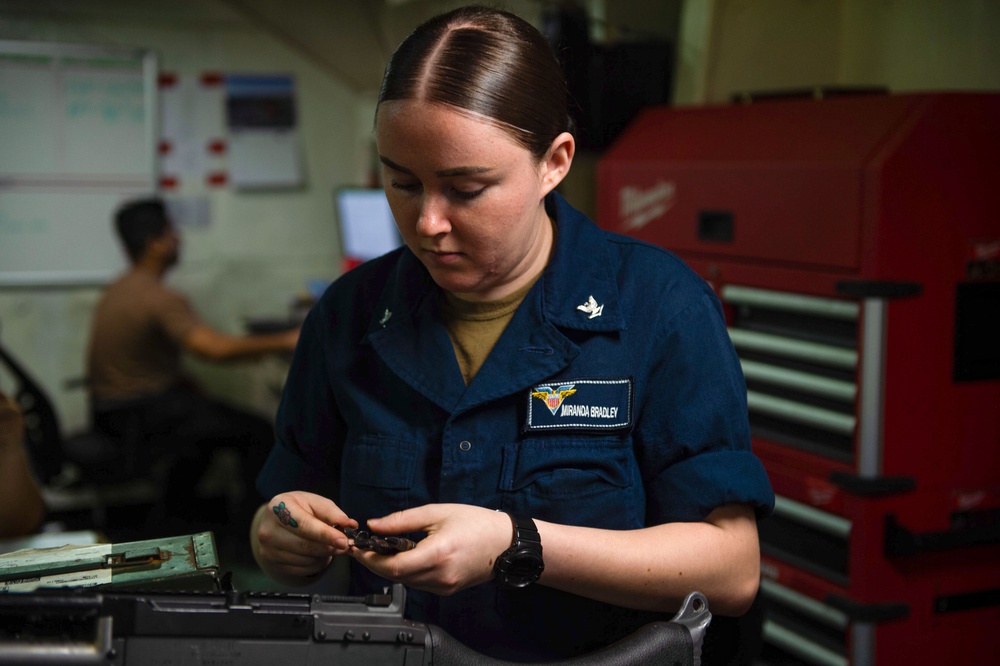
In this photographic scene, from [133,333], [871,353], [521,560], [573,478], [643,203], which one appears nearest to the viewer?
[521,560]

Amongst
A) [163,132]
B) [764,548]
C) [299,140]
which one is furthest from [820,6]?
[163,132]

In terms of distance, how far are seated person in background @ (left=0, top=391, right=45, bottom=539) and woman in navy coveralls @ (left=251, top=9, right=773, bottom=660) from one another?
0.64 m

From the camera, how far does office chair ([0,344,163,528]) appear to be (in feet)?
8.55

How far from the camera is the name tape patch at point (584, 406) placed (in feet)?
3.44

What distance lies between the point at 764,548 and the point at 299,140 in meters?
2.91

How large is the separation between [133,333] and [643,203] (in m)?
2.05

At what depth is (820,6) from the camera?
258 cm

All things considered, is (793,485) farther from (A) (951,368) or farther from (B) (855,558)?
(A) (951,368)

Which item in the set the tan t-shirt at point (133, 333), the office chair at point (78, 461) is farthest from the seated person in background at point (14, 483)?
the tan t-shirt at point (133, 333)

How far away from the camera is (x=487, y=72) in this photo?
3.21ft

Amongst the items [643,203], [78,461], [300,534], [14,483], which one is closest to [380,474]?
[300,534]

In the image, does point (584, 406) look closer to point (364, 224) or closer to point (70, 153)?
point (364, 224)

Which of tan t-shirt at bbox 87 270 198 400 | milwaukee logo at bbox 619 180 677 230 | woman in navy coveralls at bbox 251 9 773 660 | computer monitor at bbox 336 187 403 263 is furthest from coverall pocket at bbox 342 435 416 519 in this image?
computer monitor at bbox 336 187 403 263

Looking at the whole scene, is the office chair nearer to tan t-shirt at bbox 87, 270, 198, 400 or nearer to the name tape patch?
tan t-shirt at bbox 87, 270, 198, 400
